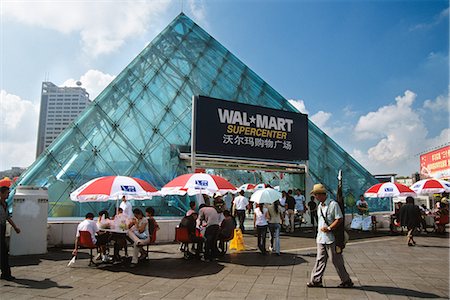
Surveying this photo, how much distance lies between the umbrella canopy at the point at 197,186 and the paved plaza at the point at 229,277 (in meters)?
1.64

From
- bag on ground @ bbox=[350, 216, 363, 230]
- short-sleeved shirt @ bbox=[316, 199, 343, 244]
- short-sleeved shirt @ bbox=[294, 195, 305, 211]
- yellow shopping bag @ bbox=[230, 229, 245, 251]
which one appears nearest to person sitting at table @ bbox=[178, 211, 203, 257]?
yellow shopping bag @ bbox=[230, 229, 245, 251]

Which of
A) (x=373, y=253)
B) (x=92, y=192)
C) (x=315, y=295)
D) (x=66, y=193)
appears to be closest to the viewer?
(x=315, y=295)

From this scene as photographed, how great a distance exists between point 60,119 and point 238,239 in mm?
106203

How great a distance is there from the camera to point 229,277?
6.12 metres

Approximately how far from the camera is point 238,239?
30.8 feet

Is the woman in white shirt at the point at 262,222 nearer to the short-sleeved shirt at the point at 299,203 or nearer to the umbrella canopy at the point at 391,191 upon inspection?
the short-sleeved shirt at the point at 299,203

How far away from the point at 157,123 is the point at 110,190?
7514mm

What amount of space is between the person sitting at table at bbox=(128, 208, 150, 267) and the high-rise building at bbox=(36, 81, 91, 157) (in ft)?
330

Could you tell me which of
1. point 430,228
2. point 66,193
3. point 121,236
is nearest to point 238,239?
point 121,236

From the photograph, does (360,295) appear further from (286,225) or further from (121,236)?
(286,225)

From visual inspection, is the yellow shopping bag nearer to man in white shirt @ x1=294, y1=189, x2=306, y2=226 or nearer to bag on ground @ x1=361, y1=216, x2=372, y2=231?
man in white shirt @ x1=294, y1=189, x2=306, y2=226

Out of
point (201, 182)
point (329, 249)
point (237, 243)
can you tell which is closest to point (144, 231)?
point (201, 182)

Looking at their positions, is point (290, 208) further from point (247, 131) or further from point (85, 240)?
point (85, 240)

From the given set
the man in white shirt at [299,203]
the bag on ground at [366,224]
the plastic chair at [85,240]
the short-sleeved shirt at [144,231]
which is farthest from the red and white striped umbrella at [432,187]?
the plastic chair at [85,240]
